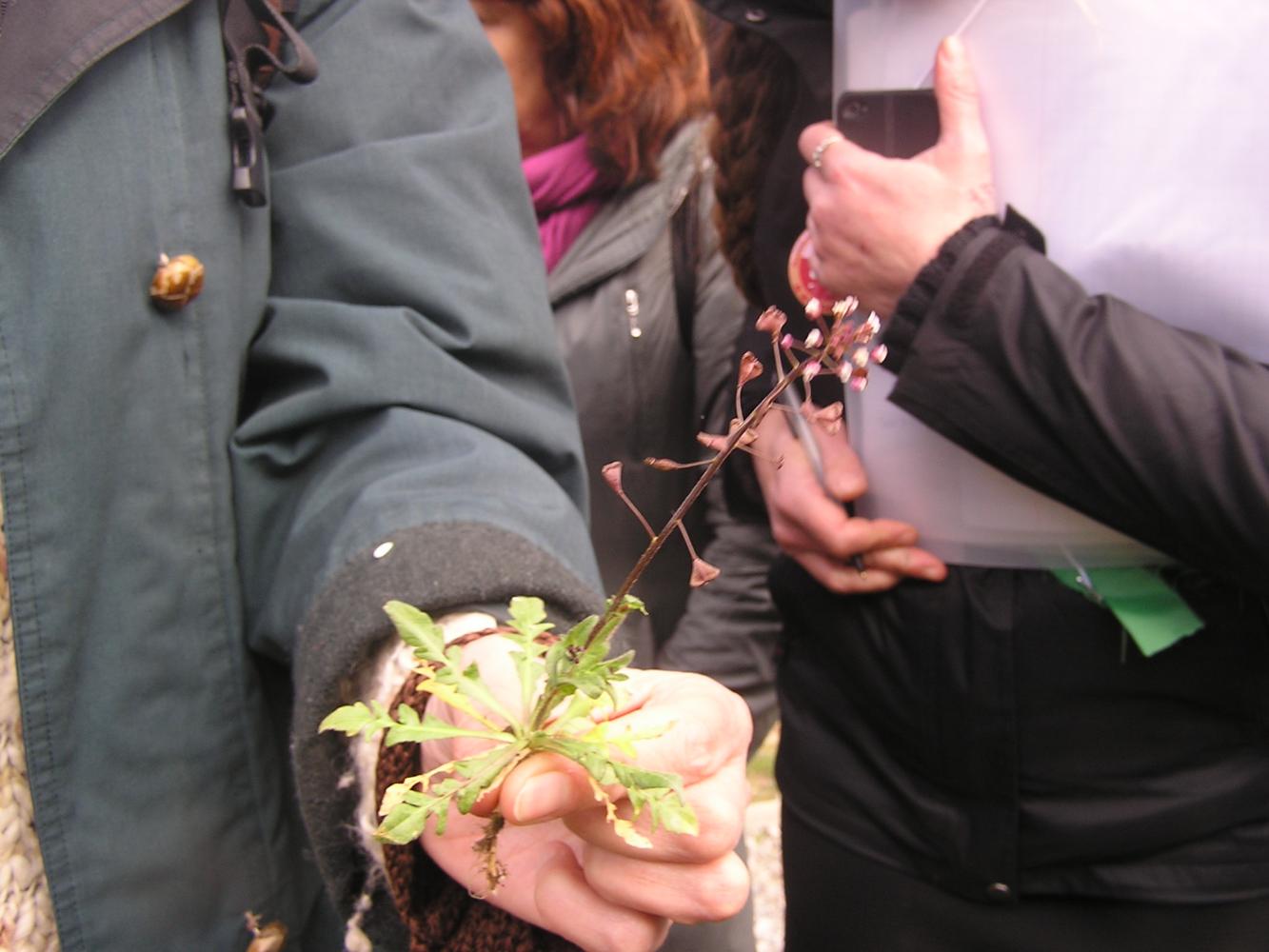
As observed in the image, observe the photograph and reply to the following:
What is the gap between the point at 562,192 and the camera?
1.57 m

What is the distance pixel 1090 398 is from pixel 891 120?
0.31 m

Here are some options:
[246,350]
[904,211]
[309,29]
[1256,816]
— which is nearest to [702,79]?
[904,211]

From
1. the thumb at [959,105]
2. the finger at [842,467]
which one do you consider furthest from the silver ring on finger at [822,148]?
the finger at [842,467]

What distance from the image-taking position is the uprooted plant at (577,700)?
479 mm

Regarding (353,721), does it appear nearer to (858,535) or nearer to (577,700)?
(577,700)

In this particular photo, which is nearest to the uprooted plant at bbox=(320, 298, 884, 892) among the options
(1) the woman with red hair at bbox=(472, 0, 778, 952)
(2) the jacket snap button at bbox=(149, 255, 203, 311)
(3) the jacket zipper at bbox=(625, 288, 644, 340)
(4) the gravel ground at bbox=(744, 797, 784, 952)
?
(2) the jacket snap button at bbox=(149, 255, 203, 311)

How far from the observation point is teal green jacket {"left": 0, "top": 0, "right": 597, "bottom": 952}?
2.59 feet

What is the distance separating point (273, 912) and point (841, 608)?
24.1 inches

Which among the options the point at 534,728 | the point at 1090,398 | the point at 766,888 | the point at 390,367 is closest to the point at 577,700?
the point at 534,728

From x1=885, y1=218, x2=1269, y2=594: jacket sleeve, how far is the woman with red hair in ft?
1.13

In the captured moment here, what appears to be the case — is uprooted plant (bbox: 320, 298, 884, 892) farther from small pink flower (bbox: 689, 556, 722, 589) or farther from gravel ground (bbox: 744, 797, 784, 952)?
gravel ground (bbox: 744, 797, 784, 952)

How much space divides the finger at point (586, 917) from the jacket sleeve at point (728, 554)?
707mm

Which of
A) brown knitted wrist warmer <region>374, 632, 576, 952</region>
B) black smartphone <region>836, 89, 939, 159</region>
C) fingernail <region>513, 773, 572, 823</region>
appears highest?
black smartphone <region>836, 89, 939, 159</region>

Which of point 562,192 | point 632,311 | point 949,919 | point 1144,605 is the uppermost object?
point 562,192
